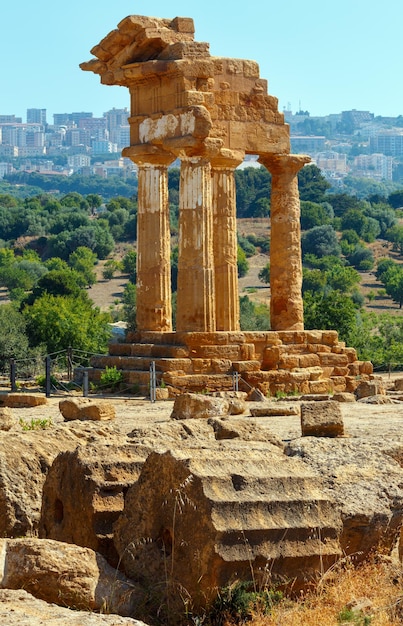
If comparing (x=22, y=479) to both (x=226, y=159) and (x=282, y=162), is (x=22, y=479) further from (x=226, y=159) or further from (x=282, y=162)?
(x=282, y=162)

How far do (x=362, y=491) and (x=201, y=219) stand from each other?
16042 millimetres

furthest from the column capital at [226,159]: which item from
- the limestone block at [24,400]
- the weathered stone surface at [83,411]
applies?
the weathered stone surface at [83,411]

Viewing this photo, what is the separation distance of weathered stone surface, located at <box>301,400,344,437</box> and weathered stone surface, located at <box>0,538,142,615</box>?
5.18m

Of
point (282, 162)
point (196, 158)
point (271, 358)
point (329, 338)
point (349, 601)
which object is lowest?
point (349, 601)

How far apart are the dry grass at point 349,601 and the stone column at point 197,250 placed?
16379 millimetres

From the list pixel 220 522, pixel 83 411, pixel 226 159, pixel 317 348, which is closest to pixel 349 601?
pixel 220 522

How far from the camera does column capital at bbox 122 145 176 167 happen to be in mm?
27516

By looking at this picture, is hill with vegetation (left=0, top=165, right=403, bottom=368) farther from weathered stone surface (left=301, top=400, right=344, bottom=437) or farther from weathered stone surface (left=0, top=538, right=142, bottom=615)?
weathered stone surface (left=0, top=538, right=142, bottom=615)

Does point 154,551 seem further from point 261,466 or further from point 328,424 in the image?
point 328,424

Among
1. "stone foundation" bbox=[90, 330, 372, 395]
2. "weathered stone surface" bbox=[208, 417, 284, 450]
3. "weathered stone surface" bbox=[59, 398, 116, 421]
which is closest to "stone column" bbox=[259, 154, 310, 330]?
"stone foundation" bbox=[90, 330, 372, 395]

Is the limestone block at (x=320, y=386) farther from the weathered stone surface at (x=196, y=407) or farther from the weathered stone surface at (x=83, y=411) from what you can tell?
the weathered stone surface at (x=83, y=411)

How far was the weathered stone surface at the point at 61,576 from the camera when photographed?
31.3 feet

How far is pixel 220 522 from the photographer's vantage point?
9.66 m

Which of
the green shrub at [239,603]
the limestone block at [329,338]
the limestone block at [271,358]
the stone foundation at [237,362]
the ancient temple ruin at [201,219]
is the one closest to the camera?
the green shrub at [239,603]
